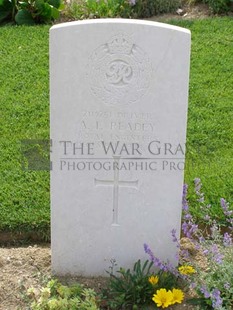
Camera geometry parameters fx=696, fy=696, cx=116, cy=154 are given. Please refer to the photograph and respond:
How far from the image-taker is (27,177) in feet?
15.7

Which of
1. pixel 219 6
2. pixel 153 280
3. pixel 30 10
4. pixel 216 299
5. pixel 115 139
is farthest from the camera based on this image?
pixel 219 6

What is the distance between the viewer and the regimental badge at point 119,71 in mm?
3363

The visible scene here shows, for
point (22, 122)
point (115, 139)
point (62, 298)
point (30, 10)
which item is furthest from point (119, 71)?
point (30, 10)

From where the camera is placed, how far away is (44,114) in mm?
5652

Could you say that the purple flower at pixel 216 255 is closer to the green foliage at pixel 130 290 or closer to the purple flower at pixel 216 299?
the purple flower at pixel 216 299

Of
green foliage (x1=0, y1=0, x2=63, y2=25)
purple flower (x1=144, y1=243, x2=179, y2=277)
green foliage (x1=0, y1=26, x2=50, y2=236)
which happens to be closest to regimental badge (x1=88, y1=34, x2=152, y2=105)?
purple flower (x1=144, y1=243, x2=179, y2=277)

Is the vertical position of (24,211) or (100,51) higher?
(100,51)

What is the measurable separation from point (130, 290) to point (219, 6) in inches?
194

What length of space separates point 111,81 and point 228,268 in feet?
3.65

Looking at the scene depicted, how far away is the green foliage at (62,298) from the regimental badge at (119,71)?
101cm

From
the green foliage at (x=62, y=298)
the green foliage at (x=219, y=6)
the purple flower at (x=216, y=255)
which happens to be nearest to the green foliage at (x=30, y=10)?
the green foliage at (x=219, y=6)

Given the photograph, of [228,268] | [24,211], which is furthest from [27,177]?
[228,268]

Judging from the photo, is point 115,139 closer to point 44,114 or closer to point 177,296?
point 177,296

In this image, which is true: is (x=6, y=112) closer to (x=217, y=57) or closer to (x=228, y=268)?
→ (x=217, y=57)
